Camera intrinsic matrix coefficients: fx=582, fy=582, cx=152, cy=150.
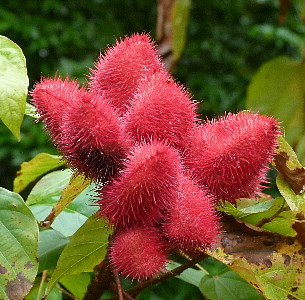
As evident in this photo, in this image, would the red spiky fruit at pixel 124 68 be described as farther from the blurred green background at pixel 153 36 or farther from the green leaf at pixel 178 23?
the blurred green background at pixel 153 36

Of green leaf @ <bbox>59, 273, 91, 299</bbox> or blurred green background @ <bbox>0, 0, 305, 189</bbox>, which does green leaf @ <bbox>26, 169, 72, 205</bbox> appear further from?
blurred green background @ <bbox>0, 0, 305, 189</bbox>

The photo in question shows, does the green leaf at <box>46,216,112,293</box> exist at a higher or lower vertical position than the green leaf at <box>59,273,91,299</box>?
higher

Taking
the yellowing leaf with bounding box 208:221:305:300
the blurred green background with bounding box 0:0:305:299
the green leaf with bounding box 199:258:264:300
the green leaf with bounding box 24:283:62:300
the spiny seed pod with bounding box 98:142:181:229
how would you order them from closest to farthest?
the spiny seed pod with bounding box 98:142:181:229 < the yellowing leaf with bounding box 208:221:305:300 < the green leaf with bounding box 199:258:264:300 < the green leaf with bounding box 24:283:62:300 < the blurred green background with bounding box 0:0:305:299

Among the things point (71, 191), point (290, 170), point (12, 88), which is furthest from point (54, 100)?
point (290, 170)

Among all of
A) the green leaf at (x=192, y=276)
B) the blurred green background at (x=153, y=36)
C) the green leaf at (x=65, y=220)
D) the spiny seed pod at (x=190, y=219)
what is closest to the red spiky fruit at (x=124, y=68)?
the spiny seed pod at (x=190, y=219)

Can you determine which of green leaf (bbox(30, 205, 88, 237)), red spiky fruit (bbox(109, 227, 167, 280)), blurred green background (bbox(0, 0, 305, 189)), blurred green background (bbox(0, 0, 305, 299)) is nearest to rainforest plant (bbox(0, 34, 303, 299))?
red spiky fruit (bbox(109, 227, 167, 280))

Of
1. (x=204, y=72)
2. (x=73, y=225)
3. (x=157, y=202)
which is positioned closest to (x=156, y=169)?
(x=157, y=202)

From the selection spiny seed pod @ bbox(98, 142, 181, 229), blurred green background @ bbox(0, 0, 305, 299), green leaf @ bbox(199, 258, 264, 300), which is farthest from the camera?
blurred green background @ bbox(0, 0, 305, 299)
